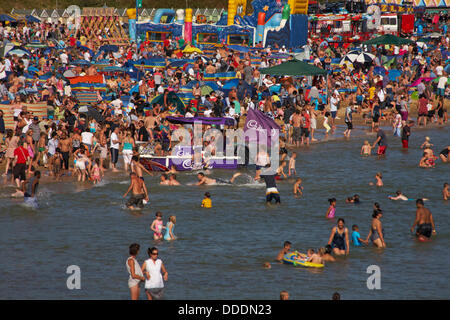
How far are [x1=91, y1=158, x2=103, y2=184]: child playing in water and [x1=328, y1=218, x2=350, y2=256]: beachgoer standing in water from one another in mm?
8952

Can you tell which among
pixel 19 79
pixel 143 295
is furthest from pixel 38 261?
pixel 19 79

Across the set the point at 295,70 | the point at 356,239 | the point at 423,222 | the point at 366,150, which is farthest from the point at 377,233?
the point at 295,70

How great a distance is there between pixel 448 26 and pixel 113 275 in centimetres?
4966

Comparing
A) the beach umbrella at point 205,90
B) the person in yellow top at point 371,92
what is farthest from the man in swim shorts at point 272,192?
the person in yellow top at point 371,92

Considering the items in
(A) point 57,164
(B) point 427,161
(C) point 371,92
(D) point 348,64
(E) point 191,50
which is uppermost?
(E) point 191,50

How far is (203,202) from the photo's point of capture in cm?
2317

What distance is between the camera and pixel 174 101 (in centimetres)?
3158

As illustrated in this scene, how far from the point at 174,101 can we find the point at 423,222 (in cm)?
1376

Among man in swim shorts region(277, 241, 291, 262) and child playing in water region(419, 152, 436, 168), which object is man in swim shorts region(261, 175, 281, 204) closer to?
man in swim shorts region(277, 241, 291, 262)

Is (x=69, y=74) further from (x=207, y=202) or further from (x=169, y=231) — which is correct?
(x=169, y=231)

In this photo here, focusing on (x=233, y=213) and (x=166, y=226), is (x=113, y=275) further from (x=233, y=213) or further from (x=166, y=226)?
(x=233, y=213)

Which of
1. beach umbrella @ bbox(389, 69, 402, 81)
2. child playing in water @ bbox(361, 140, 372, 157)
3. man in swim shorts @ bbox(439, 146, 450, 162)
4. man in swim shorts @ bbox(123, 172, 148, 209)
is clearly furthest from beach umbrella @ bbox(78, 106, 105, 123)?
beach umbrella @ bbox(389, 69, 402, 81)

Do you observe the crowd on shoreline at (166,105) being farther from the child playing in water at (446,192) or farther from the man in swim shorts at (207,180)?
the child playing in water at (446,192)

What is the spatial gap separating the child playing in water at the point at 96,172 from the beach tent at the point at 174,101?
6391 millimetres
